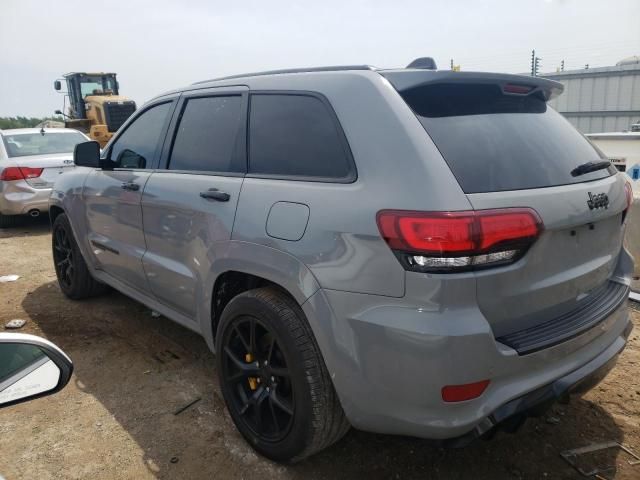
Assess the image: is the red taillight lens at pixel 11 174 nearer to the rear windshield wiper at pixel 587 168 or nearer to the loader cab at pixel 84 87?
the rear windshield wiper at pixel 587 168

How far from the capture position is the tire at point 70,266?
4617 mm

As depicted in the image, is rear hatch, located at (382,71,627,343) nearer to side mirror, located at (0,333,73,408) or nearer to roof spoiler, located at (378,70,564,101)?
roof spoiler, located at (378,70,564,101)

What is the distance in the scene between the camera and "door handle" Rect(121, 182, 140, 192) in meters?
Result: 3.45

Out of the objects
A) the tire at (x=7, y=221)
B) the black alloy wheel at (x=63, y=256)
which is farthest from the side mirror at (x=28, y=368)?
the tire at (x=7, y=221)

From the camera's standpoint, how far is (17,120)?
48188mm

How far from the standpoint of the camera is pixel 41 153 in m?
Answer: 8.34

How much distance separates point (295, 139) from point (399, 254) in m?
0.88

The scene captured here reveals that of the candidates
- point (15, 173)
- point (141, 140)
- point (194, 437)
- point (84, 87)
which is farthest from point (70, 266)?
point (84, 87)

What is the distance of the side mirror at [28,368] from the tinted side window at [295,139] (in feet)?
4.07

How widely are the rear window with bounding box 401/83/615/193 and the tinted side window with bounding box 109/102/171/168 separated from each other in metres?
2.02

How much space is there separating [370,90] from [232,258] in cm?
103

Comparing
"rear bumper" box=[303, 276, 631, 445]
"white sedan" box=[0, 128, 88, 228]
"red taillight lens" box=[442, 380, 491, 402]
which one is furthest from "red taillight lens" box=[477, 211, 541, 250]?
"white sedan" box=[0, 128, 88, 228]

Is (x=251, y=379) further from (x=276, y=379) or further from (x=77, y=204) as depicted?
(x=77, y=204)

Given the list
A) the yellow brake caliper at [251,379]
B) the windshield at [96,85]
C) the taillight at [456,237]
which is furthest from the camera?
the windshield at [96,85]
